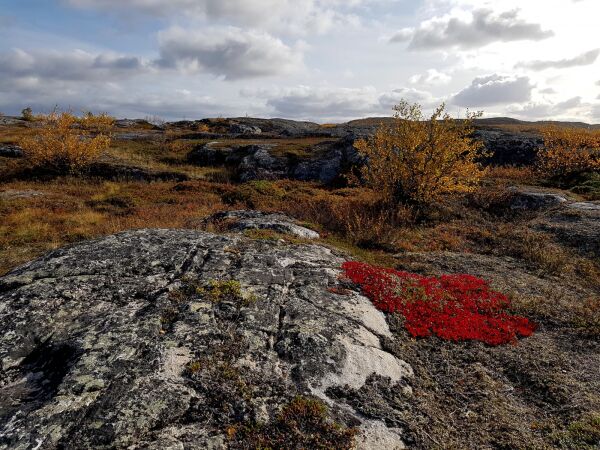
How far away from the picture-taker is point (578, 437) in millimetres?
7102

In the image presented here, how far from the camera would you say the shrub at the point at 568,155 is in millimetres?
32044

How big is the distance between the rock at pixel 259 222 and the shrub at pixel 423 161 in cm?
744

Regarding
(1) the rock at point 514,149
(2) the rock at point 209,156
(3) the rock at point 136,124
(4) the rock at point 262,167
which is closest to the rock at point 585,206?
(1) the rock at point 514,149

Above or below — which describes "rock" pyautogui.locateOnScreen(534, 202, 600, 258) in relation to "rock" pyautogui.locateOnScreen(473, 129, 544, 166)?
below

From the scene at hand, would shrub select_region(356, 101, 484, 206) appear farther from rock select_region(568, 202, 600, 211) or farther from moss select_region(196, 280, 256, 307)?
moss select_region(196, 280, 256, 307)

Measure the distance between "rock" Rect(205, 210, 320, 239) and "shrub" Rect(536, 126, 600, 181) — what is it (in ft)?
82.0

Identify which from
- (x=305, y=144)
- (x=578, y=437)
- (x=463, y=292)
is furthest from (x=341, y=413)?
(x=305, y=144)

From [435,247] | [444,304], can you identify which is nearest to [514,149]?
A: [435,247]

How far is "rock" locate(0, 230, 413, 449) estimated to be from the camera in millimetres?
6219

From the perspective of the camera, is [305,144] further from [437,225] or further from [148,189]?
[437,225]

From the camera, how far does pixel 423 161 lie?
925 inches

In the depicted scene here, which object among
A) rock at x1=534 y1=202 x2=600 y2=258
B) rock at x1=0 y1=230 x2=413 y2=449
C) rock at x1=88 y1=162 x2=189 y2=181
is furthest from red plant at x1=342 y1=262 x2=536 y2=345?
rock at x1=88 y1=162 x2=189 y2=181

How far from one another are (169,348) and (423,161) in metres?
19.6

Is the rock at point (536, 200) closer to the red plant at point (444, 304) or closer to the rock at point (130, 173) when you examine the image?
the red plant at point (444, 304)
